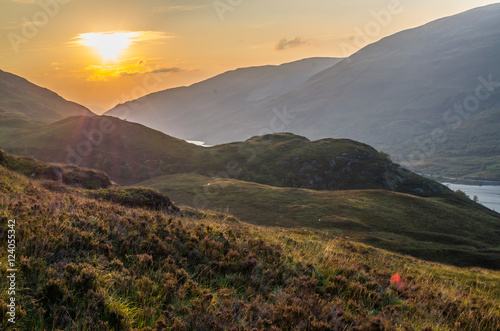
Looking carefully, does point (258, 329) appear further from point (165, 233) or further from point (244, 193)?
point (244, 193)

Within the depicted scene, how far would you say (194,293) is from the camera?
7.51 m

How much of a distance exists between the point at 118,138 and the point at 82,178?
11339 cm

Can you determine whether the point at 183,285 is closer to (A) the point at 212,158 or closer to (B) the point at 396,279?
(B) the point at 396,279

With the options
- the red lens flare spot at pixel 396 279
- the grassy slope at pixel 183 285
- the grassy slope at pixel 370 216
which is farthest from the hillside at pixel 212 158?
the grassy slope at pixel 183 285

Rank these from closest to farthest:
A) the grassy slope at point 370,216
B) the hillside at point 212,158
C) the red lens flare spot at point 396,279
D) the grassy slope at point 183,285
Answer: the grassy slope at point 183,285 < the red lens flare spot at point 396,279 < the grassy slope at point 370,216 < the hillside at point 212,158

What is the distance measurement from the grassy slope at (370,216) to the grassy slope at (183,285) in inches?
1748

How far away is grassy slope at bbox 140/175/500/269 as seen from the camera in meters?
53.2

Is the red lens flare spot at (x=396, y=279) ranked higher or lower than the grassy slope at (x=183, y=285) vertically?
lower

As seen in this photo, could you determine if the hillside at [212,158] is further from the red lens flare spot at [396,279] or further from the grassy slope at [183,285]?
the grassy slope at [183,285]

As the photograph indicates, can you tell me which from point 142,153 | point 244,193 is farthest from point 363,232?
point 142,153

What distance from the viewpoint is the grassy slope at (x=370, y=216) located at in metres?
53.2

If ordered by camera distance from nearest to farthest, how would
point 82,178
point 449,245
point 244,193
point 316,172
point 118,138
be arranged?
point 82,178 < point 449,245 < point 244,193 < point 316,172 < point 118,138

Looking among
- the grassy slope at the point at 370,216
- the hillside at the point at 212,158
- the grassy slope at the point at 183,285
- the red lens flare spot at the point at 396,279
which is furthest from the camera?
the hillside at the point at 212,158

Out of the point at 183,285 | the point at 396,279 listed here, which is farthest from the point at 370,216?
the point at 183,285
